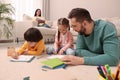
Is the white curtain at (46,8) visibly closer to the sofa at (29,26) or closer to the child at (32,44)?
the sofa at (29,26)

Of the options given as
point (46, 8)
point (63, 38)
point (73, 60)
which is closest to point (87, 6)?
point (46, 8)

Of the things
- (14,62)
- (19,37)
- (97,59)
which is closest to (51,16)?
(19,37)

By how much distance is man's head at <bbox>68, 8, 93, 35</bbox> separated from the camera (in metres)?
1.59

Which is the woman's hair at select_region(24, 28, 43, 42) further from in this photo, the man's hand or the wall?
the wall

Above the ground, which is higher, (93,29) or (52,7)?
(52,7)

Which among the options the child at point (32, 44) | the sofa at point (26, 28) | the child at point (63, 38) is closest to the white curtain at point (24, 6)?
the sofa at point (26, 28)

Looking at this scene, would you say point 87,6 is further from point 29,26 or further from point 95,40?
point 95,40

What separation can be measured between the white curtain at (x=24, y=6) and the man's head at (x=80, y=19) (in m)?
3.25

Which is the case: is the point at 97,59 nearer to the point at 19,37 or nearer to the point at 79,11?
the point at 79,11

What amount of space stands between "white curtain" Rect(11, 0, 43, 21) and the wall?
40 cm

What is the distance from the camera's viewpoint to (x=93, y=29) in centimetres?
163

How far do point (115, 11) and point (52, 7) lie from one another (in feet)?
5.37

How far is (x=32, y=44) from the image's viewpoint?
2.26 m

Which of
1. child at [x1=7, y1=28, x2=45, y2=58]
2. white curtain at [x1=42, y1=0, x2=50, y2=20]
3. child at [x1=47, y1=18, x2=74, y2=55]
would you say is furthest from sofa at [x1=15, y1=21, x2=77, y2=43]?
child at [x1=7, y1=28, x2=45, y2=58]
